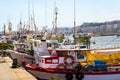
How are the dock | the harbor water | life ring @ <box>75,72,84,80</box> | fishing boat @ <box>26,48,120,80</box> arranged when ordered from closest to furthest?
1. the dock
2. life ring @ <box>75,72,84,80</box>
3. fishing boat @ <box>26,48,120,80</box>
4. the harbor water

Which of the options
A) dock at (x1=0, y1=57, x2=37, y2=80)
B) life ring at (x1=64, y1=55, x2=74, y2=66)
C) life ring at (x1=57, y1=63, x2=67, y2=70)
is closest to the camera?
dock at (x1=0, y1=57, x2=37, y2=80)

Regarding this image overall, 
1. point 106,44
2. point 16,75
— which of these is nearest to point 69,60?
point 16,75

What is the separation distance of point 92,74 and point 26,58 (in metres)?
11.1

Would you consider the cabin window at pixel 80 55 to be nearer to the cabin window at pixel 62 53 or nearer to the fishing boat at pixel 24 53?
the cabin window at pixel 62 53

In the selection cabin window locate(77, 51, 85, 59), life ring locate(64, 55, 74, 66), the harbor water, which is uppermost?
cabin window locate(77, 51, 85, 59)

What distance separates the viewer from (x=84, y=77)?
71.6 ft

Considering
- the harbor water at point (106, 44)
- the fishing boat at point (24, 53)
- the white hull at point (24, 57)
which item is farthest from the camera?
the harbor water at point (106, 44)

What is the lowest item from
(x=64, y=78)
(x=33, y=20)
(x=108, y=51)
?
(x=64, y=78)

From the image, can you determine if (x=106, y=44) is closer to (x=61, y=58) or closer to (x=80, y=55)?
(x=80, y=55)

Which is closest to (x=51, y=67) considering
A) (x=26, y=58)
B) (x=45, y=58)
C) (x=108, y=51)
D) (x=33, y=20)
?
(x=45, y=58)

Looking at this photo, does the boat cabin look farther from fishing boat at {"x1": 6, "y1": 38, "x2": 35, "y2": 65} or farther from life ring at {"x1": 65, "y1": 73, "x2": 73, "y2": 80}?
fishing boat at {"x1": 6, "y1": 38, "x2": 35, "y2": 65}

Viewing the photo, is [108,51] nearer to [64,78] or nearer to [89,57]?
[89,57]

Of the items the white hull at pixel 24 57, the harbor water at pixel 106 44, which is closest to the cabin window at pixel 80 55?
the white hull at pixel 24 57

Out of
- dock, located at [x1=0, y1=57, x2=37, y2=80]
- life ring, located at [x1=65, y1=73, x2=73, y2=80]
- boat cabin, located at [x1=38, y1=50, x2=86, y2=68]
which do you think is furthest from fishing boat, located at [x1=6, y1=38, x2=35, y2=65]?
life ring, located at [x1=65, y1=73, x2=73, y2=80]
